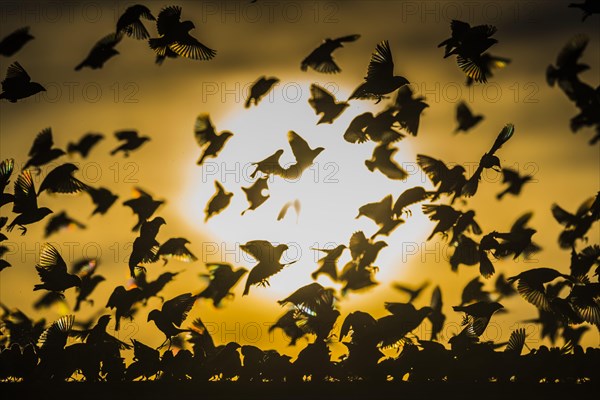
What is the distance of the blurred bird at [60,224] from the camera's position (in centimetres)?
1216

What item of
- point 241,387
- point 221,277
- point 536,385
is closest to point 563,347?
point 536,385

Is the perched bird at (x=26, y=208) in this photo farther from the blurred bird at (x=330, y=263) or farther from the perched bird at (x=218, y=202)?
the blurred bird at (x=330, y=263)

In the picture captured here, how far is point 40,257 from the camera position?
8.84 meters

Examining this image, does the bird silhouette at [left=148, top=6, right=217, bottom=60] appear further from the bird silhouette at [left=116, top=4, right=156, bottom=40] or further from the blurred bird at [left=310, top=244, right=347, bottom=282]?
the blurred bird at [left=310, top=244, right=347, bottom=282]

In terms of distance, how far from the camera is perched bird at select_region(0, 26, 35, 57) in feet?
28.5

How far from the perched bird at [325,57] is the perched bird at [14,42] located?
12.4 ft

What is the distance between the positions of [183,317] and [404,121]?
411 centimetres

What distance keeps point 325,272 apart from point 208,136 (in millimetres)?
2795

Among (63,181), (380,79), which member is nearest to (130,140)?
(63,181)

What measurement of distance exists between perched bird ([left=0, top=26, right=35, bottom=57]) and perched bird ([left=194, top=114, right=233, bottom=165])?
2668 millimetres

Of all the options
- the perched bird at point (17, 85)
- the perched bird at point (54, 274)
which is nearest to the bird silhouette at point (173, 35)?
the perched bird at point (17, 85)

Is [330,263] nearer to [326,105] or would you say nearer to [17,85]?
[326,105]

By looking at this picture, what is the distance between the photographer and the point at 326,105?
30.4 ft

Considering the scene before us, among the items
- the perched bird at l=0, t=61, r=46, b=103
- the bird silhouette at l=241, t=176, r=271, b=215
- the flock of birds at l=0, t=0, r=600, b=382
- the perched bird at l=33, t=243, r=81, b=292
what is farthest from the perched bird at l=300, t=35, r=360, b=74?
the perched bird at l=33, t=243, r=81, b=292
